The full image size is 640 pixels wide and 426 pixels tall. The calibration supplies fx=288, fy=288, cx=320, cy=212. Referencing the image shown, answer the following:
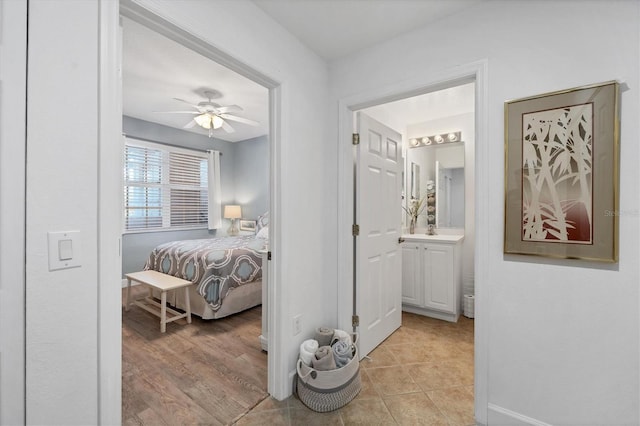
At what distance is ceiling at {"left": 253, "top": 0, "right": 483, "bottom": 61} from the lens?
1.66 meters

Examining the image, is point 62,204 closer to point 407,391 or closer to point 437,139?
point 407,391

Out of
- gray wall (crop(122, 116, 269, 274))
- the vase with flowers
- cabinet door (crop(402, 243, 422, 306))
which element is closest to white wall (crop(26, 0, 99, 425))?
cabinet door (crop(402, 243, 422, 306))

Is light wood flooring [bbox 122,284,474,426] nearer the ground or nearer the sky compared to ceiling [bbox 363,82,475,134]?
nearer the ground

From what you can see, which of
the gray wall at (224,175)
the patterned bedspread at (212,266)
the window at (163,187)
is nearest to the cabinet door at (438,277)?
the patterned bedspread at (212,266)

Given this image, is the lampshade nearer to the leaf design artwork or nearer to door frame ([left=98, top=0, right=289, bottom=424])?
door frame ([left=98, top=0, right=289, bottom=424])

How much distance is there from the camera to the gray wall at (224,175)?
4477 mm

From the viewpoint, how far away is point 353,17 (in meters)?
1.77

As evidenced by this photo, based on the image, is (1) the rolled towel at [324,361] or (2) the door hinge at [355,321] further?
(2) the door hinge at [355,321]

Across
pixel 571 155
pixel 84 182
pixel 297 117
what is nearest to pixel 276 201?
pixel 297 117

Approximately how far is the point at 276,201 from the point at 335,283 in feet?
2.77

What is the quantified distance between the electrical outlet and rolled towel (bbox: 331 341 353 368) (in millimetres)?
258

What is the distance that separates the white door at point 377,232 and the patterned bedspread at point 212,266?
152 cm

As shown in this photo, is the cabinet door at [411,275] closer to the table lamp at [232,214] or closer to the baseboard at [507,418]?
the baseboard at [507,418]

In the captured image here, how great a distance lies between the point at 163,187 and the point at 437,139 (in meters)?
4.38
